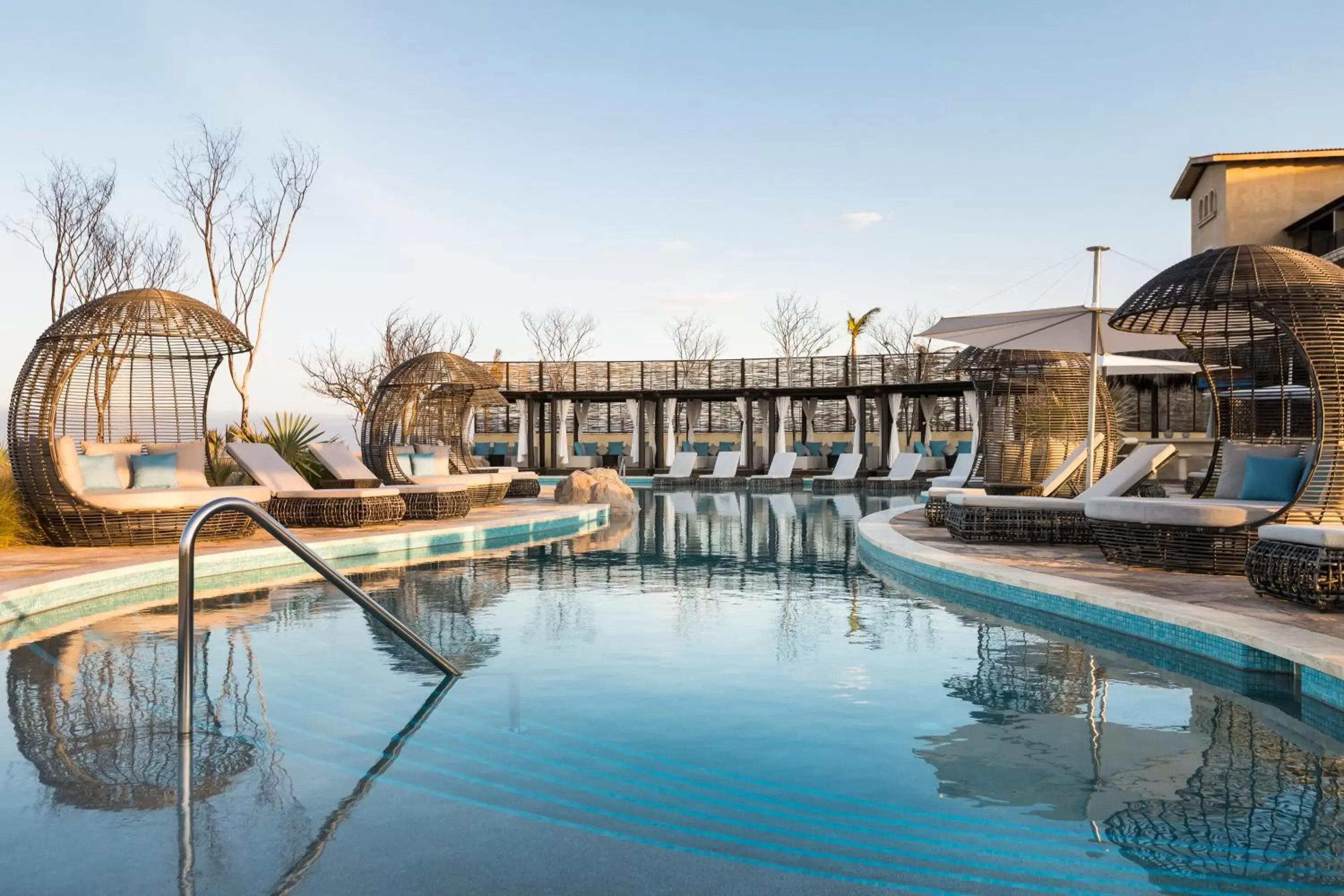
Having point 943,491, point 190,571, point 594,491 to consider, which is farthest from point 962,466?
point 190,571

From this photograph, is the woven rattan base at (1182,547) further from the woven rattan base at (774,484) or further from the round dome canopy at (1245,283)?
the woven rattan base at (774,484)

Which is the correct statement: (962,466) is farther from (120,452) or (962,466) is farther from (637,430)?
(637,430)

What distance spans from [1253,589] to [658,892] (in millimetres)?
4906

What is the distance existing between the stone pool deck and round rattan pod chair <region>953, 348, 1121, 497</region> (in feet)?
18.4

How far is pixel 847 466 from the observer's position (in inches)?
950

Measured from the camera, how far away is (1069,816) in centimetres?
285

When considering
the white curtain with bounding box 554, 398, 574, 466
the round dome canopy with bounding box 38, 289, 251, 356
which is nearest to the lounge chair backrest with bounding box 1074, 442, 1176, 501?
the round dome canopy with bounding box 38, 289, 251, 356

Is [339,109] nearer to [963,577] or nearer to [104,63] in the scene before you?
[104,63]

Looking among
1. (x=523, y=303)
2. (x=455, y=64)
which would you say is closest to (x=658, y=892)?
(x=455, y=64)

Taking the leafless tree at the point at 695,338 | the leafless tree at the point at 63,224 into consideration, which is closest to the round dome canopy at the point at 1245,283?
the leafless tree at the point at 63,224

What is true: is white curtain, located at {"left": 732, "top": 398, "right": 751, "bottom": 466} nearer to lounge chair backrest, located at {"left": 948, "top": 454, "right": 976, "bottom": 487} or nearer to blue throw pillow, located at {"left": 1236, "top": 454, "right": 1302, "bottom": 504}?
lounge chair backrest, located at {"left": 948, "top": 454, "right": 976, "bottom": 487}

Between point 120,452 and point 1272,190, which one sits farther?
point 1272,190

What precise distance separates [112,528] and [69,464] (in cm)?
68

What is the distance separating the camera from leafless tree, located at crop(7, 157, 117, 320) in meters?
18.8
